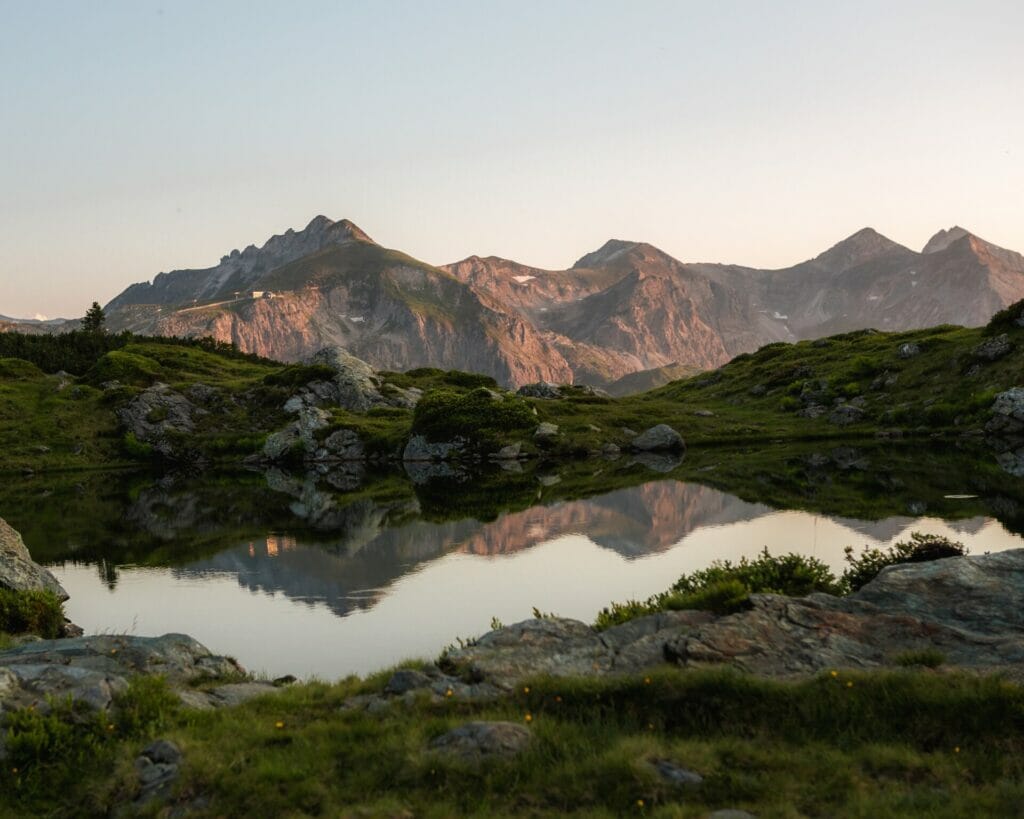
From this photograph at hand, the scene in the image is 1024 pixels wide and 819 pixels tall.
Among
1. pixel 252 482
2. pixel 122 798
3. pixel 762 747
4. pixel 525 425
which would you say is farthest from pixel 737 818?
pixel 525 425

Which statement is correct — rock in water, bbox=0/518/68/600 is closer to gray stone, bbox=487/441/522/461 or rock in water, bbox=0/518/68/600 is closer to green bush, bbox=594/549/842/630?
green bush, bbox=594/549/842/630

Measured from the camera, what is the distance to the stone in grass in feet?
40.9

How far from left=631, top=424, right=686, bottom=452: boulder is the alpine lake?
16.0 metres

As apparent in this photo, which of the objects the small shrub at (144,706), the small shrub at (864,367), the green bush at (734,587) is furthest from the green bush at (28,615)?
the small shrub at (864,367)

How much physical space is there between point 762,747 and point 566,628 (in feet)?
22.2

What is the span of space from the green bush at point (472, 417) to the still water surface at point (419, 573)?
42.4 meters

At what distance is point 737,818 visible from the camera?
10.2 metres

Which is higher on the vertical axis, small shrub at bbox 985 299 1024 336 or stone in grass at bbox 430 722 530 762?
small shrub at bbox 985 299 1024 336

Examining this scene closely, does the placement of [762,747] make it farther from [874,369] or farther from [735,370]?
[735,370]

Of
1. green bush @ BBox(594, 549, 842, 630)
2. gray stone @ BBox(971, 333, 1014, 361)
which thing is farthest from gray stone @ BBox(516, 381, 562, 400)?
green bush @ BBox(594, 549, 842, 630)

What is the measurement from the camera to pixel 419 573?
111 feet

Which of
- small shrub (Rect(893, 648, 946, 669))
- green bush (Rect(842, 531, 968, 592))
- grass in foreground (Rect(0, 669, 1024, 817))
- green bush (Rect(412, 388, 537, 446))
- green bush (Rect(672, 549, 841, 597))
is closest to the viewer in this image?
grass in foreground (Rect(0, 669, 1024, 817))

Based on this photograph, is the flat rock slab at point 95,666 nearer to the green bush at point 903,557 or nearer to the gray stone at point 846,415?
the green bush at point 903,557

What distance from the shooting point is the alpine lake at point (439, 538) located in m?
27.5
